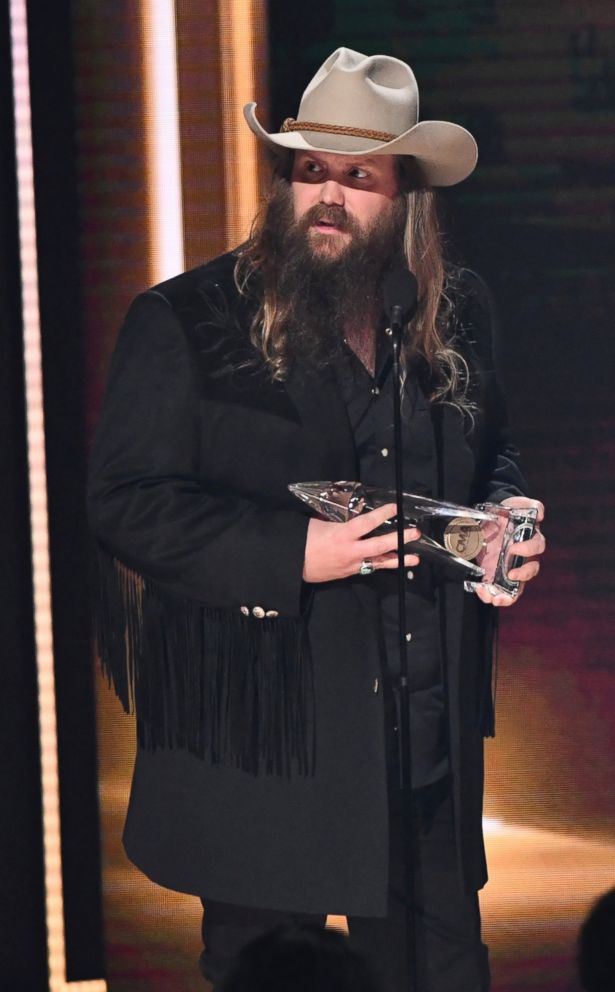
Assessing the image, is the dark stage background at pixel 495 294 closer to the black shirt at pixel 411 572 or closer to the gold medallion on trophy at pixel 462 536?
the black shirt at pixel 411 572

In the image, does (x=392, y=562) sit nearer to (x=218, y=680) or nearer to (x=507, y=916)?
(x=218, y=680)

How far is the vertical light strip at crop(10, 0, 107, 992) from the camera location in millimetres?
3252

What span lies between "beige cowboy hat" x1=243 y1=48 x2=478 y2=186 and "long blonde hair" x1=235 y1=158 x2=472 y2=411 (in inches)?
3.5

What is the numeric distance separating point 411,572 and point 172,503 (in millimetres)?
472

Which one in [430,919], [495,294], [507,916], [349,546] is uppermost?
[495,294]

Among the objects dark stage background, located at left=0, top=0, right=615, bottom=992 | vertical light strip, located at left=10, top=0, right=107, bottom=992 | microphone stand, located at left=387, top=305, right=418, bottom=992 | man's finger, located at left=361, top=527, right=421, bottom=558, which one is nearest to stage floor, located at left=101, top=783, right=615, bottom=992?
dark stage background, located at left=0, top=0, right=615, bottom=992

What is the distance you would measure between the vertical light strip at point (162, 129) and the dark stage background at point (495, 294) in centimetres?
2

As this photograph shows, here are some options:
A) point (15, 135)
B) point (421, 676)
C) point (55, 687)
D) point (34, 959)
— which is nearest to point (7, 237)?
point (15, 135)

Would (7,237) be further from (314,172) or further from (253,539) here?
(253,539)

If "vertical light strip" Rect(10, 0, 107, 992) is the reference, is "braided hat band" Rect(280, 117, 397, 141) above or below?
above

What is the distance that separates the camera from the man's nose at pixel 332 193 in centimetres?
→ 274

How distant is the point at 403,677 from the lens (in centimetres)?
246

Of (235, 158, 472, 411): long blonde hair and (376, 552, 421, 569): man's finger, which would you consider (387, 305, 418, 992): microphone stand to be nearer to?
(376, 552, 421, 569): man's finger

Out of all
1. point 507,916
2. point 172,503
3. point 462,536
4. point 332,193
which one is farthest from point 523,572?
point 507,916
